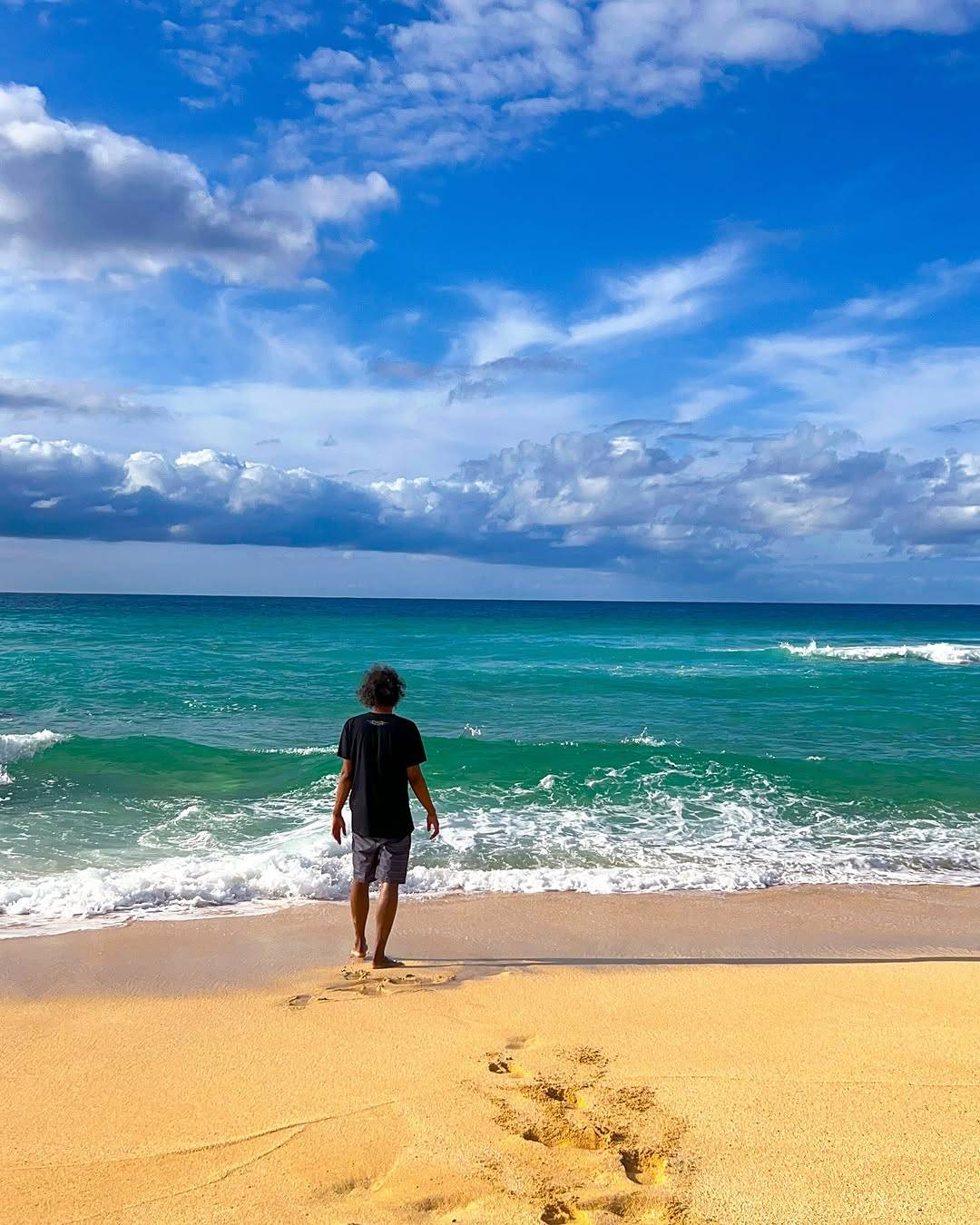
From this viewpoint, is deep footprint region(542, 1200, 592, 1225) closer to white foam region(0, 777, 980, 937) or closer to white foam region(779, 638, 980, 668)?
white foam region(0, 777, 980, 937)

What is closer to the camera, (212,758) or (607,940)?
(607,940)

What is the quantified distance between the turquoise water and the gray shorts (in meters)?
2.00

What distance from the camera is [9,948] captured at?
6125 mm

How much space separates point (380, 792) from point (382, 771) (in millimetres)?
144

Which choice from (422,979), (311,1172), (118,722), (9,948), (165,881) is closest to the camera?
(311,1172)

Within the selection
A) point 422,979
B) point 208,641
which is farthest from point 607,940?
point 208,641

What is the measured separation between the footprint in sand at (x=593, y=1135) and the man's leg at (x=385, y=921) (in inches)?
63.1

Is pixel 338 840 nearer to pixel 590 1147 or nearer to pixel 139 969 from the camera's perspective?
pixel 139 969

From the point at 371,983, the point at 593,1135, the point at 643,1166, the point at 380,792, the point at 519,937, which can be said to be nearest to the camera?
the point at 643,1166

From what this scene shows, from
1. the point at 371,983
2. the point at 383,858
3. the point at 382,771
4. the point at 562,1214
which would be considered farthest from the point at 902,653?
the point at 562,1214

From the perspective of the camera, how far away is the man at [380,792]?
5809 millimetres

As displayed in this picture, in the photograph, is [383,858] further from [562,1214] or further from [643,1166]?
[562,1214]

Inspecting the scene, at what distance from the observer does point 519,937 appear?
6633 mm

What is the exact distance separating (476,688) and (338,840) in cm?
1742
